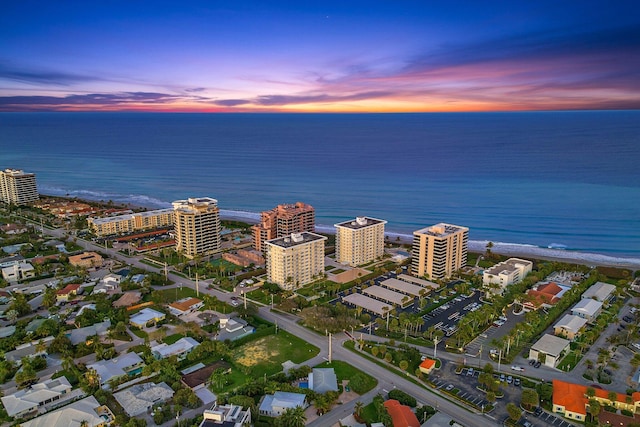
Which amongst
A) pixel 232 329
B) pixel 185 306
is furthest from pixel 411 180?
pixel 232 329

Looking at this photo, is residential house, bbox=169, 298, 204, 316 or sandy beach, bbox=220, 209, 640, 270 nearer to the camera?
residential house, bbox=169, 298, 204, 316

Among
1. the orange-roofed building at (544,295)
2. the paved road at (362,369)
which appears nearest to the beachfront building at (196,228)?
the paved road at (362,369)

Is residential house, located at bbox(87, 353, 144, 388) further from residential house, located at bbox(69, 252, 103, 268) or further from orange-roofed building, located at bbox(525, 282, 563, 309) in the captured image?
orange-roofed building, located at bbox(525, 282, 563, 309)

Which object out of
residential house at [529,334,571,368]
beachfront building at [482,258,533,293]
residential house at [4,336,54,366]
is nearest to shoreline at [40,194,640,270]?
beachfront building at [482,258,533,293]

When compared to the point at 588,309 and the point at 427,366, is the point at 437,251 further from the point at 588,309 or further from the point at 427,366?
the point at 427,366

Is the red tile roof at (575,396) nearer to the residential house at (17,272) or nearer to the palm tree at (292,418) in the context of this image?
the palm tree at (292,418)

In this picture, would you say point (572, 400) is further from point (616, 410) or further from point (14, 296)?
point (14, 296)
